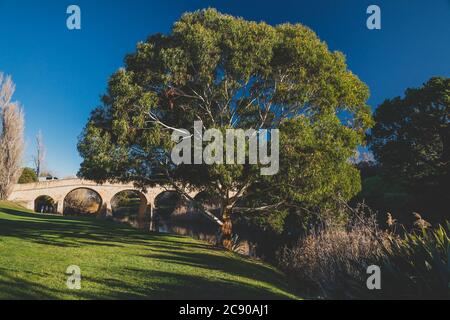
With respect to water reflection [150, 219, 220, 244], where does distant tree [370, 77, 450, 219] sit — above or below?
above

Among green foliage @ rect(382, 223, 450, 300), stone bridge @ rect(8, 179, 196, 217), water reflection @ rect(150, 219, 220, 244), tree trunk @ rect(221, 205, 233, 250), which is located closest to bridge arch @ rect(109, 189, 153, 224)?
stone bridge @ rect(8, 179, 196, 217)

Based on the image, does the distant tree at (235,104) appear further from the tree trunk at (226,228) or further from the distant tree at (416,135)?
the distant tree at (416,135)

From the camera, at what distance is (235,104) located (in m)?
16.1

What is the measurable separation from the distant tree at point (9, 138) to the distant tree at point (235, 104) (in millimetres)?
28554

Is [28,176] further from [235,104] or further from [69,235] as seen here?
[235,104]

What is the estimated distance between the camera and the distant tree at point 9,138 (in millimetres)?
38375

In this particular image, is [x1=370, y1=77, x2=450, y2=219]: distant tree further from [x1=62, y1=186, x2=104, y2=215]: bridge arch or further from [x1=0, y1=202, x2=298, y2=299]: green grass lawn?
[x1=62, y1=186, x2=104, y2=215]: bridge arch

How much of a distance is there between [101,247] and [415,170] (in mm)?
29054

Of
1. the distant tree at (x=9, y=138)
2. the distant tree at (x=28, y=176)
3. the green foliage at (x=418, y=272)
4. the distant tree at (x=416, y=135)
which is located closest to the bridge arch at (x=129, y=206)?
the distant tree at (x=28, y=176)

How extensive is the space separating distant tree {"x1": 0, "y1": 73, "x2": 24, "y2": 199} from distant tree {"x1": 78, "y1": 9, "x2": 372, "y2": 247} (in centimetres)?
2855

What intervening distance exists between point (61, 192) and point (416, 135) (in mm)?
45110

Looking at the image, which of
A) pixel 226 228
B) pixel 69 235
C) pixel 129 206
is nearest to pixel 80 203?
pixel 129 206

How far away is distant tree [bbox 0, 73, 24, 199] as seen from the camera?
3838cm
